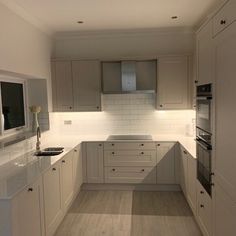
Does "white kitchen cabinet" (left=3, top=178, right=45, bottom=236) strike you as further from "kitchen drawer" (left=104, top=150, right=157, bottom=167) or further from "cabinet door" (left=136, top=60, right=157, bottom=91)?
"cabinet door" (left=136, top=60, right=157, bottom=91)

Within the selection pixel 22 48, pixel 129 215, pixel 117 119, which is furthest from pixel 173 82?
pixel 22 48

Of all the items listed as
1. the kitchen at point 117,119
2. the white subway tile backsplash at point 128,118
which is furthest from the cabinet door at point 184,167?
the white subway tile backsplash at point 128,118

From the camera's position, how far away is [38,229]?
2.48 meters

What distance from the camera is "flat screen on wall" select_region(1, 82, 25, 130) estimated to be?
352 centimetres

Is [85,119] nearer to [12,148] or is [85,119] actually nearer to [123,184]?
[123,184]

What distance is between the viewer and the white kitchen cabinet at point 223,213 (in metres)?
1.87

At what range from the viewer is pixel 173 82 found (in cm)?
438

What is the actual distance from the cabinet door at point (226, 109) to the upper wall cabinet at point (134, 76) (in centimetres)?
240

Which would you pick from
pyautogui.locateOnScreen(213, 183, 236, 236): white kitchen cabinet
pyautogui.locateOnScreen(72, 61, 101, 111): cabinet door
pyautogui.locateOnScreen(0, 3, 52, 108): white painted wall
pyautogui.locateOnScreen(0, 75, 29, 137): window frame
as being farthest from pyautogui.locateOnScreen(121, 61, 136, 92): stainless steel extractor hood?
pyautogui.locateOnScreen(213, 183, 236, 236): white kitchen cabinet

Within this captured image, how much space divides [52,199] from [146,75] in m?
2.64

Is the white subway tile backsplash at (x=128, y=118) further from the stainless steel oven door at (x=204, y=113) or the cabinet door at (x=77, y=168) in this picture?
the stainless steel oven door at (x=204, y=113)

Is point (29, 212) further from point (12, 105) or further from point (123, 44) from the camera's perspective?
point (123, 44)

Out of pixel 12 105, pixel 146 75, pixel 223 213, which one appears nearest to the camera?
pixel 223 213

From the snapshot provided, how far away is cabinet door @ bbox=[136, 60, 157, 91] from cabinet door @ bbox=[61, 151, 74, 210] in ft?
5.68
